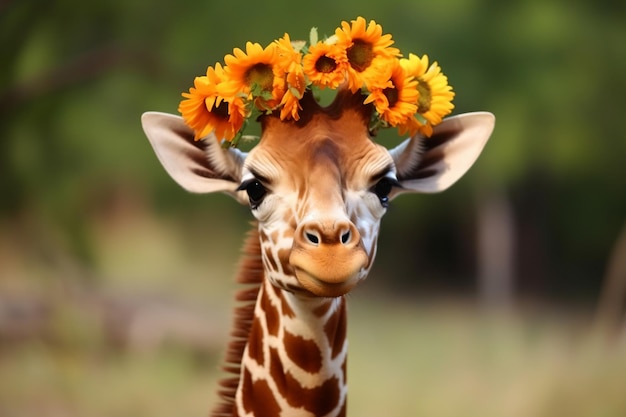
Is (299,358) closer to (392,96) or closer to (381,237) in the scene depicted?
(392,96)

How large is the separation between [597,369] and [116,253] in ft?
7.00

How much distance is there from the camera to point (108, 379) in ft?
12.0

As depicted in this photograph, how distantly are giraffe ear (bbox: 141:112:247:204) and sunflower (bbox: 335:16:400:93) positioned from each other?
321 mm

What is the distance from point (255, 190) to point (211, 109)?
0.60 ft

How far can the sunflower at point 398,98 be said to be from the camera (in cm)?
167

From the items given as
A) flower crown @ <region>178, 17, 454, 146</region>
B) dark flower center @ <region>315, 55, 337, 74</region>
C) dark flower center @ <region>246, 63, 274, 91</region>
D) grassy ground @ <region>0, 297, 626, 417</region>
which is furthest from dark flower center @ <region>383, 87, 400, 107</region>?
grassy ground @ <region>0, 297, 626, 417</region>

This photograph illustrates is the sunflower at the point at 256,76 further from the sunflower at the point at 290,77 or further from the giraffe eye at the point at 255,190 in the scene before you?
the giraffe eye at the point at 255,190

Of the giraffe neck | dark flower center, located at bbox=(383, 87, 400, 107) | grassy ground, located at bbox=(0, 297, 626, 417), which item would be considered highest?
dark flower center, located at bbox=(383, 87, 400, 107)

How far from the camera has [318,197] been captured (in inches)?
60.9

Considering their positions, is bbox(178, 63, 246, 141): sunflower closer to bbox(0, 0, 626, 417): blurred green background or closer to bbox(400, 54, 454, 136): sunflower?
bbox(400, 54, 454, 136): sunflower

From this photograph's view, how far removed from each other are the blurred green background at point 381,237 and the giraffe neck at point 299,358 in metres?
1.94

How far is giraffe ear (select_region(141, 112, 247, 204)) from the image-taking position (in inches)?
71.2

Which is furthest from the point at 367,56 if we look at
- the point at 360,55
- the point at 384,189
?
the point at 384,189

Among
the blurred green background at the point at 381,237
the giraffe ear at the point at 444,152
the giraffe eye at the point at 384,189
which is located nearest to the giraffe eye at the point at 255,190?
the giraffe eye at the point at 384,189
